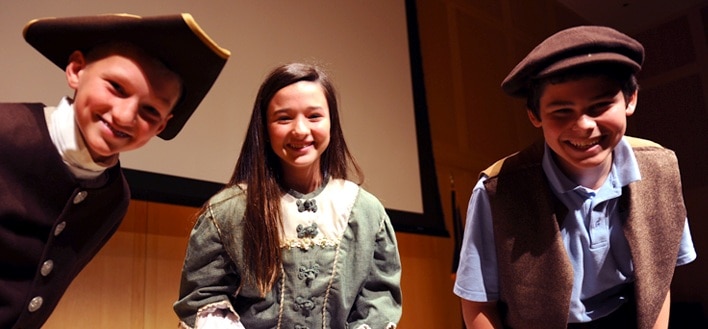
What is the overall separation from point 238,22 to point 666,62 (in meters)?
3.85

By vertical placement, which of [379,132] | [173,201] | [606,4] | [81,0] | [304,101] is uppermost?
[606,4]

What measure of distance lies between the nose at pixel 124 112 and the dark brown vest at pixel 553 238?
866 mm

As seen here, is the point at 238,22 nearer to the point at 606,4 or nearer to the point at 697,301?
the point at 606,4

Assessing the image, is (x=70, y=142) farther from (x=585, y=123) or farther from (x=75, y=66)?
(x=585, y=123)

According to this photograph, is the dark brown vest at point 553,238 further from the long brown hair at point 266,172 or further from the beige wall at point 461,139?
the beige wall at point 461,139

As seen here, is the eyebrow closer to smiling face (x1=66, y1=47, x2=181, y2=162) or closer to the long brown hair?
the long brown hair

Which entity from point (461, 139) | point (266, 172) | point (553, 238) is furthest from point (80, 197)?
point (461, 139)

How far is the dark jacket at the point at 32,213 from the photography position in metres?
1.16

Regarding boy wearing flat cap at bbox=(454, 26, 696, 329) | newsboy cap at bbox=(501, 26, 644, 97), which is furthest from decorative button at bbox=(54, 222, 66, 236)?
newsboy cap at bbox=(501, 26, 644, 97)

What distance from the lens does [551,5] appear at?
499 cm

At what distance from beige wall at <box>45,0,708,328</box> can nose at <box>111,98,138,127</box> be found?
1131mm

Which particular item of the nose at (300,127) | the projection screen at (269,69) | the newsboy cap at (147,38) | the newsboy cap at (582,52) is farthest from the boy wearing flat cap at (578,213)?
the projection screen at (269,69)

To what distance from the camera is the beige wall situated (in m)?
2.24

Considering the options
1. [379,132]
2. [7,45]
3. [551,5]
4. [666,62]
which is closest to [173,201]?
[7,45]
